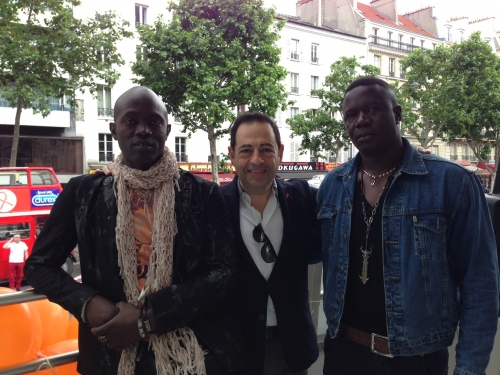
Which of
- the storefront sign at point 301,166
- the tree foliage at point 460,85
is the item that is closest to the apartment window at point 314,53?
the tree foliage at point 460,85

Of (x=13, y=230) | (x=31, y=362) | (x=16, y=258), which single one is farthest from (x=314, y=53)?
(x=31, y=362)

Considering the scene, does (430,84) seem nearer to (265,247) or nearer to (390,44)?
(390,44)

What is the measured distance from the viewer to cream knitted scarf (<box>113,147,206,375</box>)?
1.47m

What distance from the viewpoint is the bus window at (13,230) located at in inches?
398

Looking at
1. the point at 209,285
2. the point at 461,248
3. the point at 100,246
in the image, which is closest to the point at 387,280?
the point at 461,248

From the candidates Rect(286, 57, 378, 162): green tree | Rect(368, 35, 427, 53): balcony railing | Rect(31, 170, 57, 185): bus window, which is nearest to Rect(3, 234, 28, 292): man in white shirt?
Rect(31, 170, 57, 185): bus window

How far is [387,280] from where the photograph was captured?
5.45 ft

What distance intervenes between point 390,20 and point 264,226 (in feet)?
127

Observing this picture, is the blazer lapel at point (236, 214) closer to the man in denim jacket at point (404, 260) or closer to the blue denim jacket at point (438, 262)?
the man in denim jacket at point (404, 260)

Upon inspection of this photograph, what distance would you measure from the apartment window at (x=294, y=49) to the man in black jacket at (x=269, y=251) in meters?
26.6

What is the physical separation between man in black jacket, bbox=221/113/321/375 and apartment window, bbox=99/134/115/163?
20232 mm

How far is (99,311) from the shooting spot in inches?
55.5

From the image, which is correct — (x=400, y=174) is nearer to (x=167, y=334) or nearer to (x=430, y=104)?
(x=167, y=334)

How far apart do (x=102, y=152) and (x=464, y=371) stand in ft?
70.0
